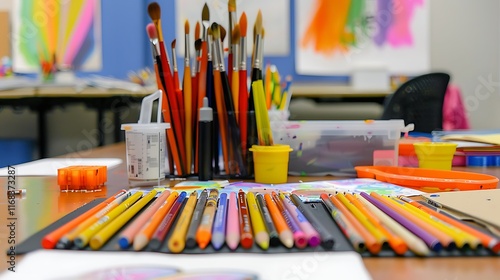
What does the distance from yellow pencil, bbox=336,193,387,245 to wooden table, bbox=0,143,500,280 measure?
22 mm

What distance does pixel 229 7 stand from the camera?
954mm

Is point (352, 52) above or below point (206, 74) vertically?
above

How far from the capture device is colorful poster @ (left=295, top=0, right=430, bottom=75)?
3.23 m

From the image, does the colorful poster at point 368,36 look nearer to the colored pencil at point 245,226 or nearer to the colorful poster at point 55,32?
the colorful poster at point 55,32

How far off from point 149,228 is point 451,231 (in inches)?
9.8

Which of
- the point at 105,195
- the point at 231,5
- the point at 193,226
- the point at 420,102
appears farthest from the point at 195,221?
the point at 420,102

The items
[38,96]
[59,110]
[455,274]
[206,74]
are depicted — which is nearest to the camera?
[455,274]

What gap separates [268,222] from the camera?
0.48 meters

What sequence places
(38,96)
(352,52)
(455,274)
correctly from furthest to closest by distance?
(352,52) < (38,96) < (455,274)

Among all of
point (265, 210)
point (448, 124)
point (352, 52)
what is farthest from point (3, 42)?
point (265, 210)

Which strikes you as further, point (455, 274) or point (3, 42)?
point (3, 42)

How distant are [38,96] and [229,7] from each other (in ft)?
6.53

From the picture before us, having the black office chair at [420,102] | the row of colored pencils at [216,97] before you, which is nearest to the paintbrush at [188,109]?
the row of colored pencils at [216,97]

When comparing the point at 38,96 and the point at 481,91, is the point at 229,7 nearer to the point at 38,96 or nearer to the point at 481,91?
the point at 38,96
